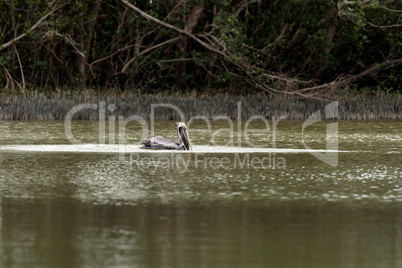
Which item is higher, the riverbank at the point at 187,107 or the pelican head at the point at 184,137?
the riverbank at the point at 187,107

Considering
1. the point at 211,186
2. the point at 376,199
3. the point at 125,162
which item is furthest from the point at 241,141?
the point at 376,199

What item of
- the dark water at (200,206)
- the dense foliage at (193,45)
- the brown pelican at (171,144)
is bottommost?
the dark water at (200,206)

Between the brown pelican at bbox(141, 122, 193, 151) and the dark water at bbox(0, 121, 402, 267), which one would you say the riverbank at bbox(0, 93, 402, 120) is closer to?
the dark water at bbox(0, 121, 402, 267)

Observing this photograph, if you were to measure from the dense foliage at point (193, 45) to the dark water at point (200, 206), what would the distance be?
303 inches

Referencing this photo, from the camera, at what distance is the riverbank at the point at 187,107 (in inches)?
664

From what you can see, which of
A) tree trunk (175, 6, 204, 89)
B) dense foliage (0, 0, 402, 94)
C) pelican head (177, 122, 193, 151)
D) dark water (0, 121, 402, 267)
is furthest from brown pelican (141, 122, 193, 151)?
tree trunk (175, 6, 204, 89)

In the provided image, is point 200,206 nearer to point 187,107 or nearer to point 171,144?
point 171,144

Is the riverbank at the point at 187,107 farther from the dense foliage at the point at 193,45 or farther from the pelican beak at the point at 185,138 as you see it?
the pelican beak at the point at 185,138

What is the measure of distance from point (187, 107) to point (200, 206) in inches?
446

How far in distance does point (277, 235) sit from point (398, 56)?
58.7ft

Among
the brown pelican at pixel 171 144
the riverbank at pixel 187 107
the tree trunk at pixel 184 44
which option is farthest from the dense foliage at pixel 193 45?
the brown pelican at pixel 171 144

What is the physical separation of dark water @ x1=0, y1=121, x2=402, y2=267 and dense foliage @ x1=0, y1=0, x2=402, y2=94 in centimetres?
771

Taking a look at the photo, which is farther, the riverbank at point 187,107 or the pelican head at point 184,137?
the riverbank at point 187,107

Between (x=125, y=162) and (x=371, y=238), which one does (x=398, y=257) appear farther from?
(x=125, y=162)
